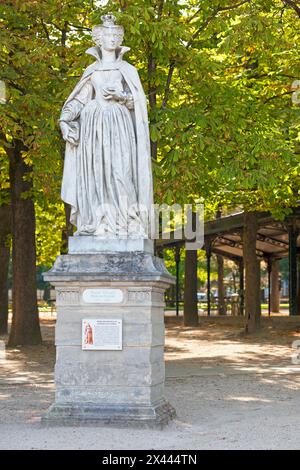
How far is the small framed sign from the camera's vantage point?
1041cm

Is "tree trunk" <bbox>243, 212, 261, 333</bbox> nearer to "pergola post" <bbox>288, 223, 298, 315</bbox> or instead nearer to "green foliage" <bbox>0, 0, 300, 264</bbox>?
"pergola post" <bbox>288, 223, 298, 315</bbox>

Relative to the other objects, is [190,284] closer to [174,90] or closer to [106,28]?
[174,90]

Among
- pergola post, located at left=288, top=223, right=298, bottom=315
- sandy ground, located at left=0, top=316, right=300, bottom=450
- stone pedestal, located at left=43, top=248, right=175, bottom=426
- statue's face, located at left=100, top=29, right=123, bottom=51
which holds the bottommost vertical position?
sandy ground, located at left=0, top=316, right=300, bottom=450

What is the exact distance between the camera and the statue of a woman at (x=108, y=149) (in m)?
10.7

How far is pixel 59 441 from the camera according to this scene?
9.48 metres

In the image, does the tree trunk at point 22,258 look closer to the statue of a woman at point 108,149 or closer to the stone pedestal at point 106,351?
the statue of a woman at point 108,149

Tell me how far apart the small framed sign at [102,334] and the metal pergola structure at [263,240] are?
63.0ft

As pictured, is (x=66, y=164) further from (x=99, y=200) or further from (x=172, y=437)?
(x=172, y=437)

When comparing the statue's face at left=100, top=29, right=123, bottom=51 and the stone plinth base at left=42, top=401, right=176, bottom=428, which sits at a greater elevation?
the statue's face at left=100, top=29, right=123, bottom=51

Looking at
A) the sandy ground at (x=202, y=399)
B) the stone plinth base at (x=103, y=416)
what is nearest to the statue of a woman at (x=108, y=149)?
the stone plinth base at (x=103, y=416)

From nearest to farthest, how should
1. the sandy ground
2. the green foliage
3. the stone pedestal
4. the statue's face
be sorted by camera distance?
the sandy ground
the stone pedestal
the statue's face
the green foliage

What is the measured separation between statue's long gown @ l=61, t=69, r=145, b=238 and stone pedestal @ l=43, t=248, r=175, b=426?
1.31 feet

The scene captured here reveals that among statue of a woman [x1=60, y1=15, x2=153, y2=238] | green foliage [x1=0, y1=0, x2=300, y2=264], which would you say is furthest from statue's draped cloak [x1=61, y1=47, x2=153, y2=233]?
green foliage [x1=0, y1=0, x2=300, y2=264]

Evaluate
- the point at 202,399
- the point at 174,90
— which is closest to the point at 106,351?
the point at 202,399
